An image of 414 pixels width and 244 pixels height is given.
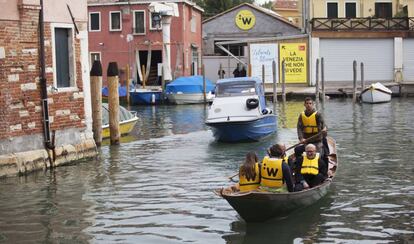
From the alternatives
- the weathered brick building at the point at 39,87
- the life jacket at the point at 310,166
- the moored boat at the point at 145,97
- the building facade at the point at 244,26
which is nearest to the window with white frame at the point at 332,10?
the building facade at the point at 244,26

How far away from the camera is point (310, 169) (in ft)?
37.1

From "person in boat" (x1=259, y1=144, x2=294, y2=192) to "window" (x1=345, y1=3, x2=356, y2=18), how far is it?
3473cm

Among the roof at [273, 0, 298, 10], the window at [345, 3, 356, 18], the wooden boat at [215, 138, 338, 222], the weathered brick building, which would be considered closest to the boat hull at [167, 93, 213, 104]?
the window at [345, 3, 356, 18]

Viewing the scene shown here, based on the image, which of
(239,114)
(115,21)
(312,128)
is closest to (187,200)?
(312,128)

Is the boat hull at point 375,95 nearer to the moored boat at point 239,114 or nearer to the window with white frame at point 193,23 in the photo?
the moored boat at point 239,114

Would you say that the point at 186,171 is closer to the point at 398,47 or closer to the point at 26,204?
the point at 26,204

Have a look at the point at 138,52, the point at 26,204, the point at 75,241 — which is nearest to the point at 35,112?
the point at 26,204

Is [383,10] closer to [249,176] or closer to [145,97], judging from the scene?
[145,97]

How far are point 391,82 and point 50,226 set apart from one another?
113 ft

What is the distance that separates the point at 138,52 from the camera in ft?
142

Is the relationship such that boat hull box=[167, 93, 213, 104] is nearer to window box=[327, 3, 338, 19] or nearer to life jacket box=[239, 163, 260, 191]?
window box=[327, 3, 338, 19]

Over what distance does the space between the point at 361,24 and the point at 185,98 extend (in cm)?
1230

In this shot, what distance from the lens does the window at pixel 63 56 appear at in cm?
1555

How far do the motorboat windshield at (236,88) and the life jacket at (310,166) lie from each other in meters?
9.57
